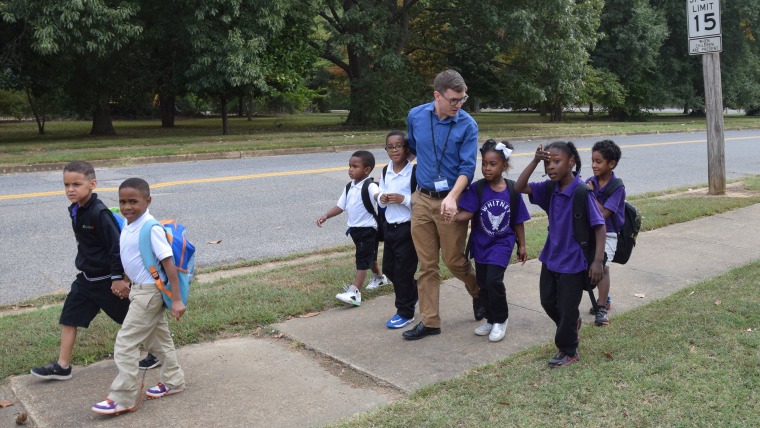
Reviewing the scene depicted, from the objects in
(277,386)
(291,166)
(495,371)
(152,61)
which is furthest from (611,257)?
(152,61)

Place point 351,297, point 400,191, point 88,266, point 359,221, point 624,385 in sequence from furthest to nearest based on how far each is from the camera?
point 359,221, point 351,297, point 400,191, point 88,266, point 624,385

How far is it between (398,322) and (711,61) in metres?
8.33

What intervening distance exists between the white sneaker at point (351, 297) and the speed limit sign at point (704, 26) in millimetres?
7694

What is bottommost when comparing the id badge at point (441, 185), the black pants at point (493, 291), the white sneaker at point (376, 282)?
the white sneaker at point (376, 282)

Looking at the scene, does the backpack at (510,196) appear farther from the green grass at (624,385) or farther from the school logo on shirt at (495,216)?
the green grass at (624,385)

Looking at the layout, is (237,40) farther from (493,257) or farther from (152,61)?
(493,257)

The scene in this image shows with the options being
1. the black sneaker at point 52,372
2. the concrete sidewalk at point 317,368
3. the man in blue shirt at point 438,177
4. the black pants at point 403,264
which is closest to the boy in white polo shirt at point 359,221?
the concrete sidewalk at point 317,368

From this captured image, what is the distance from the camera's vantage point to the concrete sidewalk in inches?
156

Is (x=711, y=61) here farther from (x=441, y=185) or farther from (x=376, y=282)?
(x=441, y=185)

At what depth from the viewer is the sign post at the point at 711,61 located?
10891mm

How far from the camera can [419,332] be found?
5117mm

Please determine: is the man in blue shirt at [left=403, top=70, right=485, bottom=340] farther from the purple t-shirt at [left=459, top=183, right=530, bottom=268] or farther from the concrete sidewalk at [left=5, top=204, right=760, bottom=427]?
the concrete sidewalk at [left=5, top=204, right=760, bottom=427]

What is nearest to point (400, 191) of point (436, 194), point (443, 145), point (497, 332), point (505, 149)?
point (436, 194)

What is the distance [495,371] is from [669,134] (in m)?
24.0
